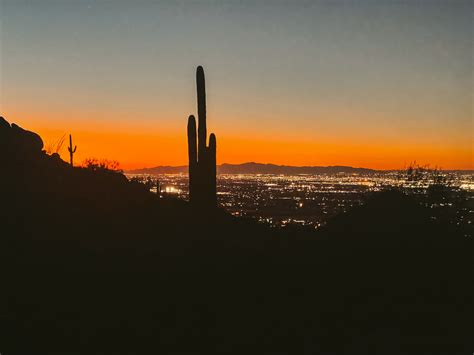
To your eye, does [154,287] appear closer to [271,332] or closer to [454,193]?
[271,332]

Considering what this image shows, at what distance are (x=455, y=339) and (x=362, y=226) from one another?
7.46 m

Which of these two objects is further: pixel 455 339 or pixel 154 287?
pixel 154 287

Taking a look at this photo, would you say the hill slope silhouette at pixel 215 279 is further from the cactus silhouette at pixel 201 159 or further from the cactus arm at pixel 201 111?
the cactus arm at pixel 201 111

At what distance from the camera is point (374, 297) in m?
16.1

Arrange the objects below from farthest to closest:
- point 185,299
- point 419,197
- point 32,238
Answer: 1. point 419,197
2. point 32,238
3. point 185,299

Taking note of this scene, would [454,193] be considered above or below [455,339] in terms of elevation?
above

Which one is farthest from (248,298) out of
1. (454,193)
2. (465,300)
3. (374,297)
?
(454,193)

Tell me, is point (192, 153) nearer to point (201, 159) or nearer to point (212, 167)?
point (201, 159)

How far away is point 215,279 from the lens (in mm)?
16469

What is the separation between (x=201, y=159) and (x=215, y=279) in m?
7.11

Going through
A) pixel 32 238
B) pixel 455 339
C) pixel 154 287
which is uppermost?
pixel 32 238

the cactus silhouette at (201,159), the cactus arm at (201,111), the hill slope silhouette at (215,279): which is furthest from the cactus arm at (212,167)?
the hill slope silhouette at (215,279)

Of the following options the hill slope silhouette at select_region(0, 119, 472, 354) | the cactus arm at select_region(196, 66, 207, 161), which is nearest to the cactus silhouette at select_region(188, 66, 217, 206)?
the cactus arm at select_region(196, 66, 207, 161)

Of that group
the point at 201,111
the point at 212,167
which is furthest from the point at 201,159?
the point at 201,111
